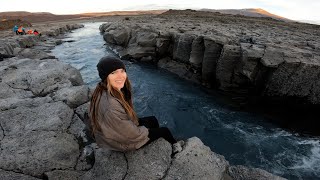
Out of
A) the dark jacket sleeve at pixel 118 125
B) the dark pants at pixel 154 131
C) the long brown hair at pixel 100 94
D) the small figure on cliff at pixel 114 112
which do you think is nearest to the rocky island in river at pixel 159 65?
the dark pants at pixel 154 131

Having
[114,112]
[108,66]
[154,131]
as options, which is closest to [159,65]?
[154,131]

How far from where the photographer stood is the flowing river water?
7.50 meters

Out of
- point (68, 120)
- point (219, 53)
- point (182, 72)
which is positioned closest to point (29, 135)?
point (68, 120)

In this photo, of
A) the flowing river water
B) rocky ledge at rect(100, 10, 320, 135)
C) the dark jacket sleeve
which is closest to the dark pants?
the dark jacket sleeve

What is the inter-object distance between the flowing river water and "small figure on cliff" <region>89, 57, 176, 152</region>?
176 inches

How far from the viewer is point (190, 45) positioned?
14.8 metres

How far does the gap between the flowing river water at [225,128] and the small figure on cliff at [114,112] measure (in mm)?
4478

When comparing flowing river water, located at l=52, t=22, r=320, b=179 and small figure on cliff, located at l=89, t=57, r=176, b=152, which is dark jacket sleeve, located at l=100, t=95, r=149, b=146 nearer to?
small figure on cliff, located at l=89, t=57, r=176, b=152

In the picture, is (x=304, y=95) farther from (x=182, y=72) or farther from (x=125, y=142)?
(x=125, y=142)

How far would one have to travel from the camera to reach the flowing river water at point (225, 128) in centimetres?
750

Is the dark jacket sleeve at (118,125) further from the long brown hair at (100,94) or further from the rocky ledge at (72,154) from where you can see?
the rocky ledge at (72,154)

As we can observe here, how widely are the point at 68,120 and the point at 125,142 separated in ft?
9.02

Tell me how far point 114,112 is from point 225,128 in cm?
661

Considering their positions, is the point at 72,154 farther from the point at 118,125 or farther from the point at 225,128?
the point at 225,128
